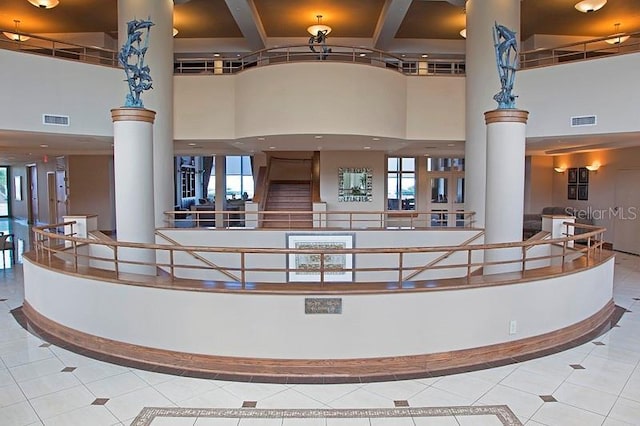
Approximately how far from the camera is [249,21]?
11414mm

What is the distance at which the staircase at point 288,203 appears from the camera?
11.9 m

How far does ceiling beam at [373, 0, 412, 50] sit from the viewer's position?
1055 cm

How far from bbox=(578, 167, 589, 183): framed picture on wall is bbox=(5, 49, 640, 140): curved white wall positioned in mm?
5339

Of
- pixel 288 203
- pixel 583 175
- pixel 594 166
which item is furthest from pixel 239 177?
pixel 594 166

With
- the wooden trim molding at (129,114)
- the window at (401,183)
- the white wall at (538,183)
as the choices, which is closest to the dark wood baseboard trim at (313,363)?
the wooden trim molding at (129,114)

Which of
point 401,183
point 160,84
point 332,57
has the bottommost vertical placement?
point 401,183

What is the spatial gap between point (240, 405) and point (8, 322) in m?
4.15

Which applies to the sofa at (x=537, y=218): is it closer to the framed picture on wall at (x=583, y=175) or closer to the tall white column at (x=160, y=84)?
the framed picture on wall at (x=583, y=175)

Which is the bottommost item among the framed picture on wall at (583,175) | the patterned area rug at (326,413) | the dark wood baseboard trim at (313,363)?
the patterned area rug at (326,413)

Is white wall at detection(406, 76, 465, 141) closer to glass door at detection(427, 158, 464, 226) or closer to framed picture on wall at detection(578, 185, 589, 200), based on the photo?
glass door at detection(427, 158, 464, 226)

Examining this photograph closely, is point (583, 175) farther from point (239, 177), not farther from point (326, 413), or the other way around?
point (239, 177)

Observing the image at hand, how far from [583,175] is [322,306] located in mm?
12361

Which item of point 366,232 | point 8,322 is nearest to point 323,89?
point 366,232

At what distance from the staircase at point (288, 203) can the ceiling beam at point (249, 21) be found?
4.14 m
